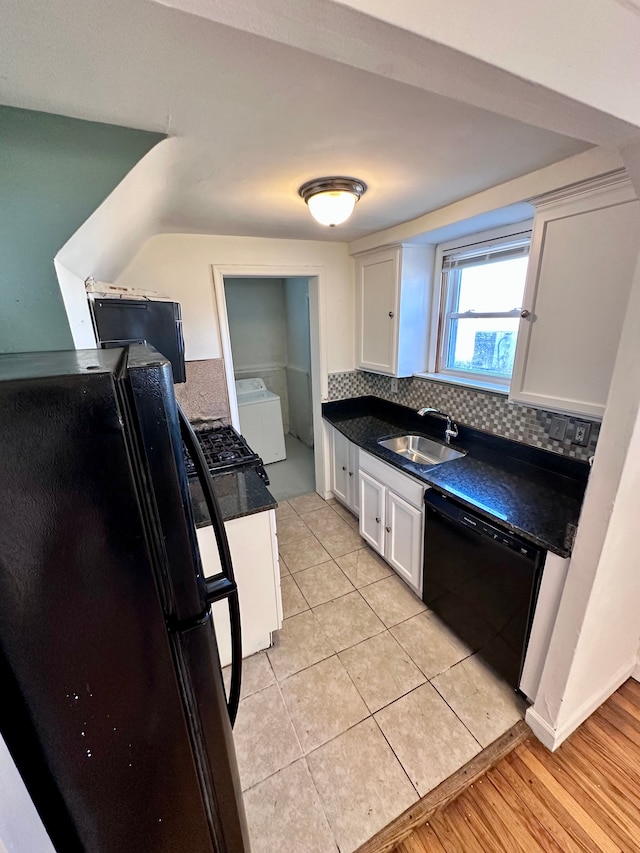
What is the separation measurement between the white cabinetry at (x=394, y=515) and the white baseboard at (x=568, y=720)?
746 mm

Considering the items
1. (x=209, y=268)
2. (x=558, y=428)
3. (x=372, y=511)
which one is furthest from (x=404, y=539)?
(x=209, y=268)

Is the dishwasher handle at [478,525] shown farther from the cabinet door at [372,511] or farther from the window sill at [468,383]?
the window sill at [468,383]

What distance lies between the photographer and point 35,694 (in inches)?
17.4

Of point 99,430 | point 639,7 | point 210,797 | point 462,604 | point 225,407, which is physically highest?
point 639,7

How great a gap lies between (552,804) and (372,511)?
4.88 ft

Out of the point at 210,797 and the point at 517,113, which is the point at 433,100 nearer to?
the point at 517,113

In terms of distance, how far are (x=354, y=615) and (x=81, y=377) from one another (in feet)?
6.86

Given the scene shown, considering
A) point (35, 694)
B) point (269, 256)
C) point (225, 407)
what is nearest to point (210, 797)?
point (35, 694)

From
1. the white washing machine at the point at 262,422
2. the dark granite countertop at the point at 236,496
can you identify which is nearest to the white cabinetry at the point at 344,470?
the dark granite countertop at the point at 236,496

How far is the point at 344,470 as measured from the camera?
117 inches

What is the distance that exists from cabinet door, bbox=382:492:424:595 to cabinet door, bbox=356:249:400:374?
3.40 ft

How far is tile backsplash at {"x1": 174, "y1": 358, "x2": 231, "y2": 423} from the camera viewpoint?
253cm

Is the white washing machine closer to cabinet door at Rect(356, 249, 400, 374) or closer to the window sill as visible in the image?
cabinet door at Rect(356, 249, 400, 374)

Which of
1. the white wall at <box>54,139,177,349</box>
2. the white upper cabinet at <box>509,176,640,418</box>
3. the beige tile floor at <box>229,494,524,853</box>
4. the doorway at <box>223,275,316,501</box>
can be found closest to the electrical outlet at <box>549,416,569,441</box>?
the white upper cabinet at <box>509,176,640,418</box>
